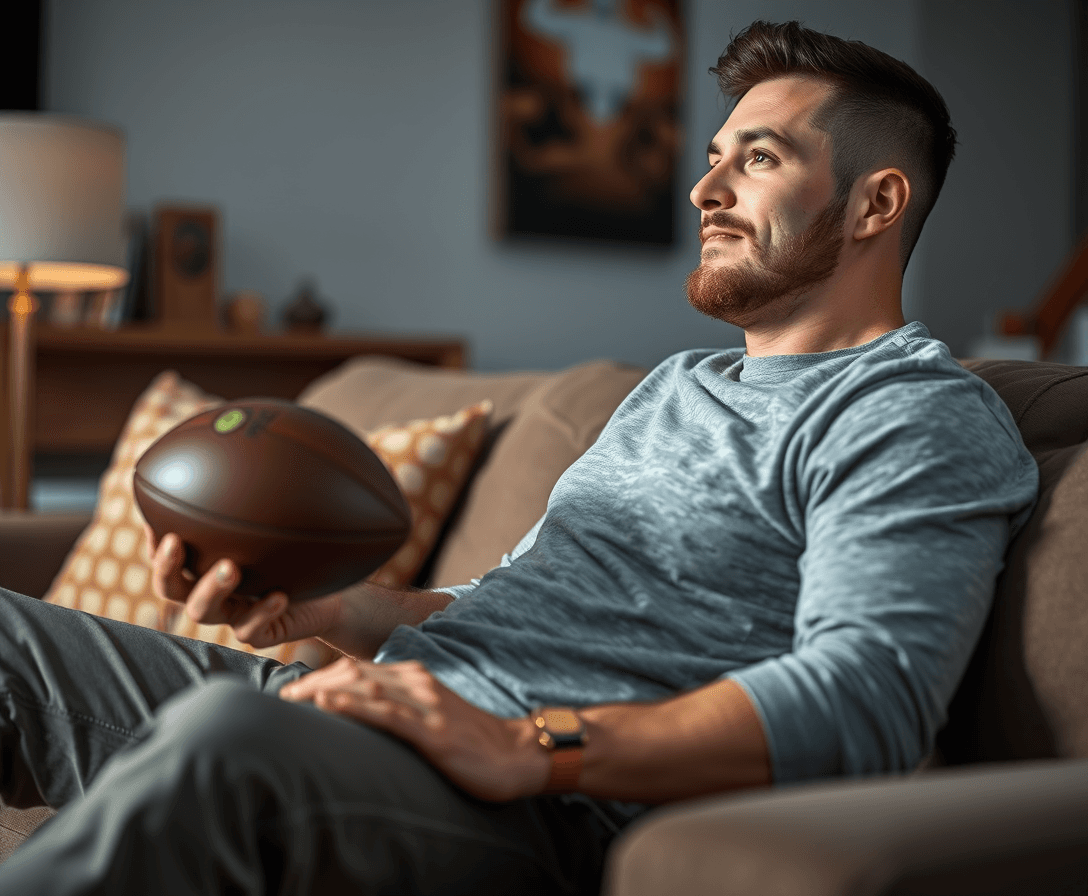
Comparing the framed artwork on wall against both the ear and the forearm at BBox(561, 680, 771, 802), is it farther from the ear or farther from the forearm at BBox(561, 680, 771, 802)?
the forearm at BBox(561, 680, 771, 802)

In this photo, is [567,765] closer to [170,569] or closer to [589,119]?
[170,569]

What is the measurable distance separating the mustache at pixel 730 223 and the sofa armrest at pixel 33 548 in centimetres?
141

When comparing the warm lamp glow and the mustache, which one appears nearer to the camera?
the mustache

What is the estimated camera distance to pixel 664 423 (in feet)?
4.22

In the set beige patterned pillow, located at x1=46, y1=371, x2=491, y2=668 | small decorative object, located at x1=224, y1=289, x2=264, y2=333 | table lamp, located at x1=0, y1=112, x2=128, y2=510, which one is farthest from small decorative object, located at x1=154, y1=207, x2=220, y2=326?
beige patterned pillow, located at x1=46, y1=371, x2=491, y2=668

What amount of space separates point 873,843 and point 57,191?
2.30 m

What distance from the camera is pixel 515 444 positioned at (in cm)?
186

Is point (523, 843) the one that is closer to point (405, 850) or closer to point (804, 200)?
point (405, 850)

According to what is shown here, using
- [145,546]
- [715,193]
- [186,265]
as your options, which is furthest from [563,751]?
[186,265]

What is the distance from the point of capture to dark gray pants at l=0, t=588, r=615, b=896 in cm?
74

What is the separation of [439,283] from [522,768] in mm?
3386

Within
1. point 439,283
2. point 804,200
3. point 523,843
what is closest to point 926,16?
point 439,283

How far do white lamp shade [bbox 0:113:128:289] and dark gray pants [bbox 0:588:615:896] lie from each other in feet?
5.26

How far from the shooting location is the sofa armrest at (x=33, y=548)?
211cm
